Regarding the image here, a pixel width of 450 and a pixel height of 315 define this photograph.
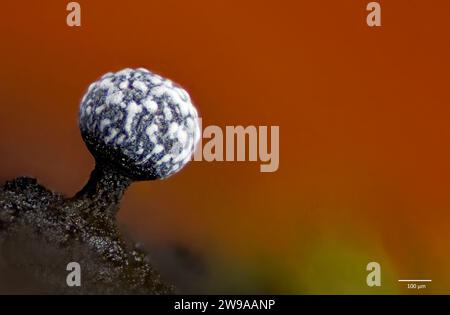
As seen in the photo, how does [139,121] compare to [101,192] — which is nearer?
[139,121]

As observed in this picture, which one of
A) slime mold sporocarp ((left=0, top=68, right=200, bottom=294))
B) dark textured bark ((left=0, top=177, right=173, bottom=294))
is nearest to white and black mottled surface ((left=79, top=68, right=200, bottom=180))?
slime mold sporocarp ((left=0, top=68, right=200, bottom=294))

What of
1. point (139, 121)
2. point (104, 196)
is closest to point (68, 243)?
point (104, 196)

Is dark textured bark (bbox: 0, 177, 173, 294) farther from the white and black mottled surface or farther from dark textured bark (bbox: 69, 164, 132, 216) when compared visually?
the white and black mottled surface

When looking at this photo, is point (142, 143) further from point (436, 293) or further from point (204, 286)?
point (436, 293)

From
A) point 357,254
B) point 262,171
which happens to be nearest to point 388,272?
point 357,254

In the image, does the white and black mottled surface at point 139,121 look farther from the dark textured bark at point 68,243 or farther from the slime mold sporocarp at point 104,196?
the dark textured bark at point 68,243

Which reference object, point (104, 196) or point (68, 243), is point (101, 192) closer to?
point (104, 196)


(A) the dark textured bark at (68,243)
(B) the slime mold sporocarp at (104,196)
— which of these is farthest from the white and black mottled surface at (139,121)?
(A) the dark textured bark at (68,243)
